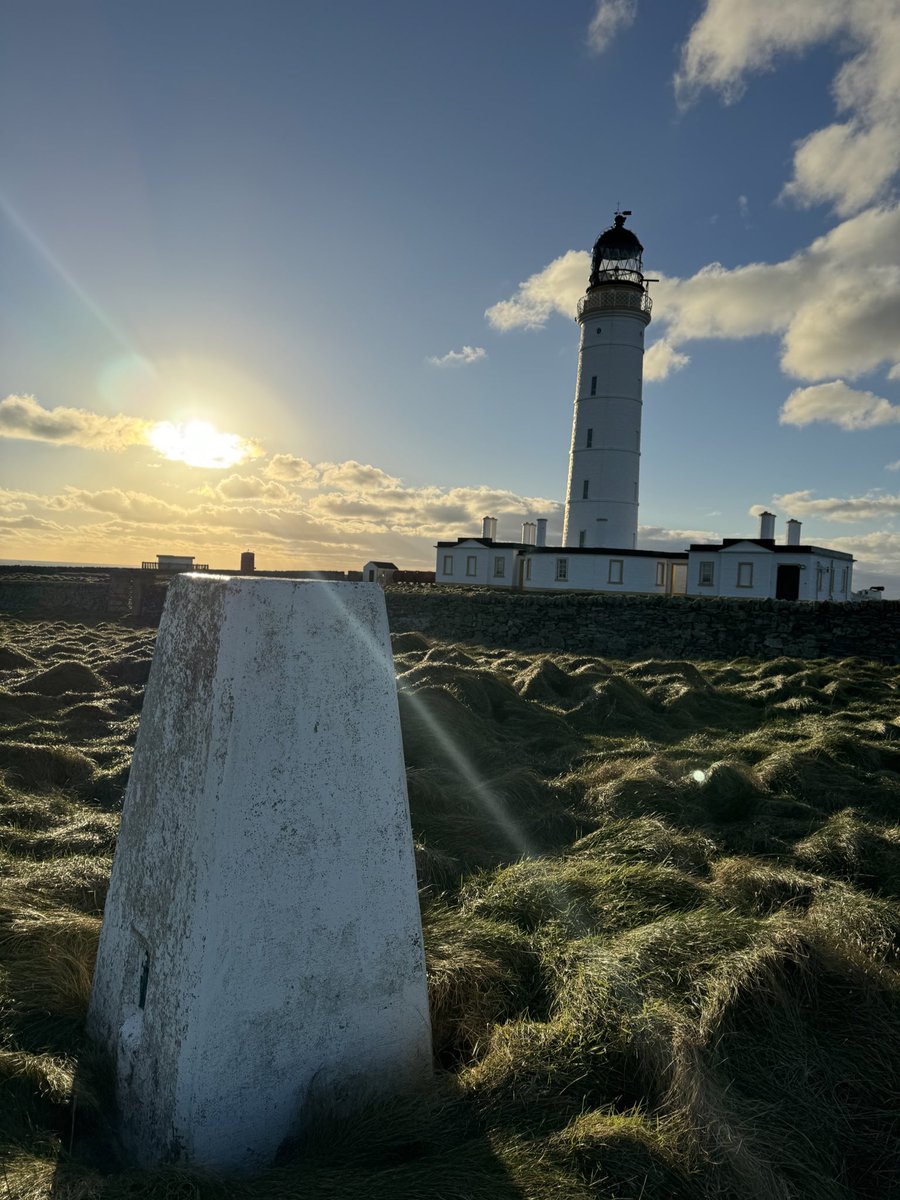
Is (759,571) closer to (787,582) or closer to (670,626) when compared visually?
(787,582)

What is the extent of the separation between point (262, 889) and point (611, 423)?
33512 mm

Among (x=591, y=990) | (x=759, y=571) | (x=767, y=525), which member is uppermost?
(x=767, y=525)

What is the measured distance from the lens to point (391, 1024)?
2.78 meters

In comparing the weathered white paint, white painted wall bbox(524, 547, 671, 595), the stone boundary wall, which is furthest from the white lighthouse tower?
the stone boundary wall

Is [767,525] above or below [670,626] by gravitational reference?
above

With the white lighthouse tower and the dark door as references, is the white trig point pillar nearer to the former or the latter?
the dark door

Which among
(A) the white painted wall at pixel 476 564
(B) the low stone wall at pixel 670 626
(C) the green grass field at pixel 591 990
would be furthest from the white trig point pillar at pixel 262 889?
(A) the white painted wall at pixel 476 564

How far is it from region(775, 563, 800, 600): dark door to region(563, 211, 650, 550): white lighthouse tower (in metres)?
6.76

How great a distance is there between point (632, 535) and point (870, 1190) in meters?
33.3

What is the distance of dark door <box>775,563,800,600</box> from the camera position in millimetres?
30281

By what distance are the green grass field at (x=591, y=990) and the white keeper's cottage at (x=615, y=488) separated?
2630 cm

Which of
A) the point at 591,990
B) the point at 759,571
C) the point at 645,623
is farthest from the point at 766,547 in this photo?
the point at 591,990

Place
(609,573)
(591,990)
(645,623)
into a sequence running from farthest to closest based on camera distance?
1. (609,573)
2. (645,623)
3. (591,990)

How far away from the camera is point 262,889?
2506mm
